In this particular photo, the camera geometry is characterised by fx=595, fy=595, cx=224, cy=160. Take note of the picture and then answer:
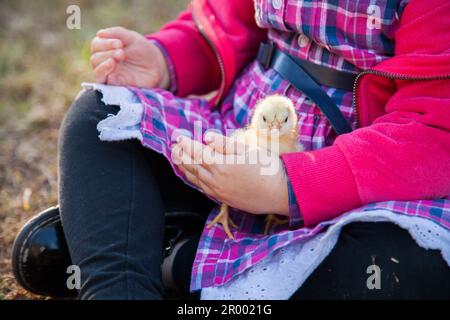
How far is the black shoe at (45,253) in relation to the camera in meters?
1.26

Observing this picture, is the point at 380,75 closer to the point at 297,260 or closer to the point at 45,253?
the point at 297,260

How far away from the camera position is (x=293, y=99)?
1.29 metres

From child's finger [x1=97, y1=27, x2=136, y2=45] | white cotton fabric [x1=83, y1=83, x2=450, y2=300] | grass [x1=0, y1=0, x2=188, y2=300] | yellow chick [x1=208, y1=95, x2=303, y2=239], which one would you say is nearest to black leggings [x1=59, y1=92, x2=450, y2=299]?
white cotton fabric [x1=83, y1=83, x2=450, y2=300]

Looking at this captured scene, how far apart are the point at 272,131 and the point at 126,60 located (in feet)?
1.43

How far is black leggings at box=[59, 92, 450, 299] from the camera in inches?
38.9

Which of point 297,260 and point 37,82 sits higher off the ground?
point 37,82

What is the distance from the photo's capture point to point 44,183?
1.84 meters

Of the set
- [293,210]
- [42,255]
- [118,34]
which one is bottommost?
[42,255]

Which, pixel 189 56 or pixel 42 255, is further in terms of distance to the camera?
pixel 189 56

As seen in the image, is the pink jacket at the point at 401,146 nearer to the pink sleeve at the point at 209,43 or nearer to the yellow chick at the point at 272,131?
the yellow chick at the point at 272,131

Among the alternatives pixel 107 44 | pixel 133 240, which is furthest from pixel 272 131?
pixel 107 44

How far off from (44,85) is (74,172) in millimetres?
1379

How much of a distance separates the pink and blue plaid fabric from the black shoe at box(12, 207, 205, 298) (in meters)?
0.17
